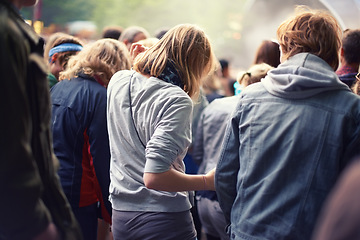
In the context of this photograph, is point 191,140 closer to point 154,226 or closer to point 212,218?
point 154,226

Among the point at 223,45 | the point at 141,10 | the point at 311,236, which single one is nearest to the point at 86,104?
the point at 311,236

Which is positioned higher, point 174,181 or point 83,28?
point 174,181

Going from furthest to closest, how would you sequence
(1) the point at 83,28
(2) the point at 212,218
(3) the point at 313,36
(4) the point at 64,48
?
(1) the point at 83,28 < (4) the point at 64,48 < (2) the point at 212,218 < (3) the point at 313,36

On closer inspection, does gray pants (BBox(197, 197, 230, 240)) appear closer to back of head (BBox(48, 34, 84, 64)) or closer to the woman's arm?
the woman's arm

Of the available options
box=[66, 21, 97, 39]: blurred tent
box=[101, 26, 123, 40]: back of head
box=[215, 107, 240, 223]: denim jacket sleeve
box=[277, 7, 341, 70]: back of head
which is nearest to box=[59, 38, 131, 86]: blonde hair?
box=[215, 107, 240, 223]: denim jacket sleeve

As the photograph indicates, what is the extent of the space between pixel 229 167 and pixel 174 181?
11.5 inches

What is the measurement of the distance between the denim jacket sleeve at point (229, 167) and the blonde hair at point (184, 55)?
0.37 m

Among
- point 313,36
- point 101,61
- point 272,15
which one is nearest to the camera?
point 313,36

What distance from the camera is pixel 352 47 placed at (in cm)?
375

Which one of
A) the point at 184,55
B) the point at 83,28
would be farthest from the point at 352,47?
the point at 83,28

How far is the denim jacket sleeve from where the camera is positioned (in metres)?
2.47

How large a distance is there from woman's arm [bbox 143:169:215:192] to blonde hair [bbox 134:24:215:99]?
468 millimetres

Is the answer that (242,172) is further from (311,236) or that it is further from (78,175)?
(78,175)

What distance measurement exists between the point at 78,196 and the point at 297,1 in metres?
3.44
